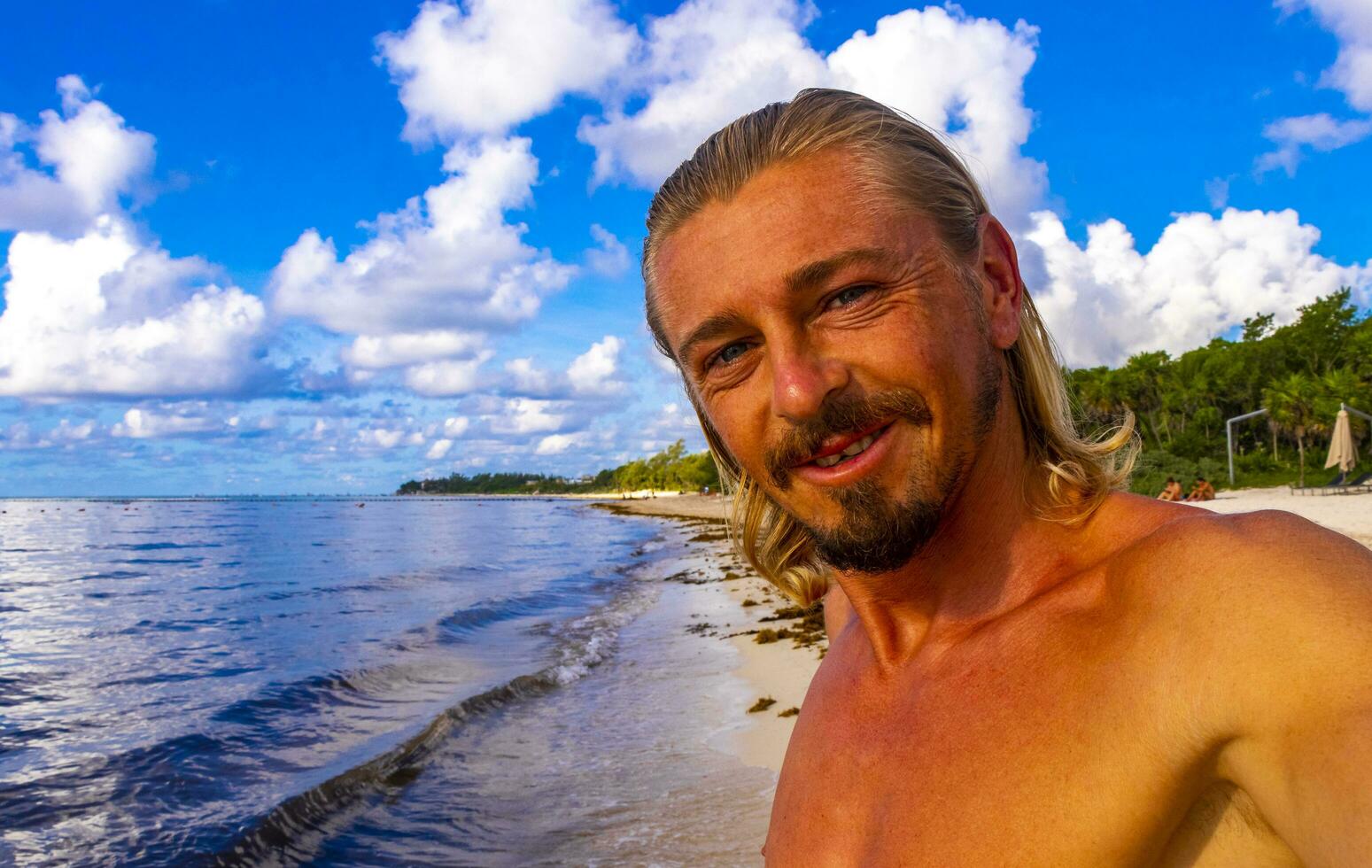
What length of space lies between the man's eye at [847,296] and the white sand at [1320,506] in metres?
13.3

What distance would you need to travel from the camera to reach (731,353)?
1665 millimetres

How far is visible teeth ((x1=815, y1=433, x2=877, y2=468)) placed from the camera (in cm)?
146

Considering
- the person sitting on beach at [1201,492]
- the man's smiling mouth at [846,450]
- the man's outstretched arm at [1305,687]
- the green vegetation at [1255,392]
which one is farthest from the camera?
the green vegetation at [1255,392]

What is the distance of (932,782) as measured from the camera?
4.74 ft

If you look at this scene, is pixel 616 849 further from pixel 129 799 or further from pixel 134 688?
pixel 134 688

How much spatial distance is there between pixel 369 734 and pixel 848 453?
864 cm

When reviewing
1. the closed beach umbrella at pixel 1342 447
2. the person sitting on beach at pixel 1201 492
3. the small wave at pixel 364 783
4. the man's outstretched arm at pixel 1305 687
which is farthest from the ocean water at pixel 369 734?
the closed beach umbrella at pixel 1342 447

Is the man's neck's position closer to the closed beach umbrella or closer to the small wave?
the small wave

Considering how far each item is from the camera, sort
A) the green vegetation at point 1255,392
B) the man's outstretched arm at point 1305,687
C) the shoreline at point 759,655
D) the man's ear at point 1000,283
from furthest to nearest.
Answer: the green vegetation at point 1255,392, the shoreline at point 759,655, the man's ear at point 1000,283, the man's outstretched arm at point 1305,687

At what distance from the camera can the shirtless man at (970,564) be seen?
0.98 m

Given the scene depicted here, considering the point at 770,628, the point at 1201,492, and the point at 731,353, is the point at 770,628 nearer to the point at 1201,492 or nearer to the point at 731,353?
the point at 731,353

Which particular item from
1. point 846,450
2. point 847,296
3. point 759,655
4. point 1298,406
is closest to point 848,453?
point 846,450

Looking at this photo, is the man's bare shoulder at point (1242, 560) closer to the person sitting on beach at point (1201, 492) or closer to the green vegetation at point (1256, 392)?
the person sitting on beach at point (1201, 492)

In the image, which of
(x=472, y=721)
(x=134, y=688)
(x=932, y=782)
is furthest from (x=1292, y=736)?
(x=134, y=688)
